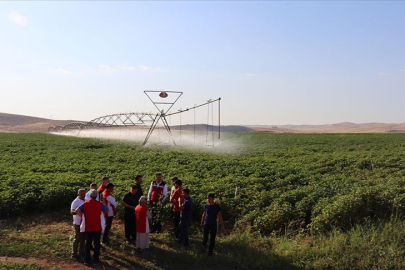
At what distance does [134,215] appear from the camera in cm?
989

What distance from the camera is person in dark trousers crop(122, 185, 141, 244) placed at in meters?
9.79

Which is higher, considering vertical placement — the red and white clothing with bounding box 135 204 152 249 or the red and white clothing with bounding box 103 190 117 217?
the red and white clothing with bounding box 103 190 117 217

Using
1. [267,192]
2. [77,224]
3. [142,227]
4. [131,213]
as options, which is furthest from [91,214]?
[267,192]

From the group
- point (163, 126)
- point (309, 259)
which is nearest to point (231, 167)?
point (309, 259)

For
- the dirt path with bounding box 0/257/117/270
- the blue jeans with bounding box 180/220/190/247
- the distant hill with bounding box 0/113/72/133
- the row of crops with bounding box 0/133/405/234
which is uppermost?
the distant hill with bounding box 0/113/72/133

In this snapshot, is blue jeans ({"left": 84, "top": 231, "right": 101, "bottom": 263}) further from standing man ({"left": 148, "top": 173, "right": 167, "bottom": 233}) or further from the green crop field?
the green crop field

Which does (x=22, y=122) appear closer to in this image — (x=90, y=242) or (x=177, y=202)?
(x=177, y=202)

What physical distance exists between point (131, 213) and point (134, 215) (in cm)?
11

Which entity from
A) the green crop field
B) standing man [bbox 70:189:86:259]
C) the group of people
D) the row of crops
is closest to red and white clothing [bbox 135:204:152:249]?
the group of people

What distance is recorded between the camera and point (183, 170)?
62.5ft

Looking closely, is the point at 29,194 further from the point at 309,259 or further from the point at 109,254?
the point at 309,259

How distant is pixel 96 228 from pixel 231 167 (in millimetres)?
12113

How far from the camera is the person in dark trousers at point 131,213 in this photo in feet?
32.1

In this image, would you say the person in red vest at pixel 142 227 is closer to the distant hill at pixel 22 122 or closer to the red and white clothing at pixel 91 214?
the red and white clothing at pixel 91 214
